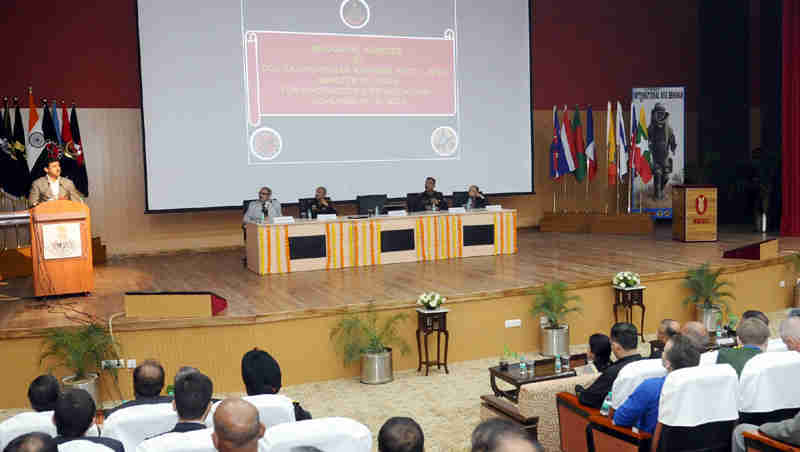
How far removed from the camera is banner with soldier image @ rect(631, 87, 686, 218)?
1348cm

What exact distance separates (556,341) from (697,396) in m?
3.50

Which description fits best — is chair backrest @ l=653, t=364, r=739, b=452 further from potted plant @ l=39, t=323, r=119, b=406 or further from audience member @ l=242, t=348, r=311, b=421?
potted plant @ l=39, t=323, r=119, b=406

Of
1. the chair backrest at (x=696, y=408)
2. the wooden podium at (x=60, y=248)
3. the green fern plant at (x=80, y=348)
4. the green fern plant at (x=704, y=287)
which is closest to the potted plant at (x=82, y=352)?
the green fern plant at (x=80, y=348)

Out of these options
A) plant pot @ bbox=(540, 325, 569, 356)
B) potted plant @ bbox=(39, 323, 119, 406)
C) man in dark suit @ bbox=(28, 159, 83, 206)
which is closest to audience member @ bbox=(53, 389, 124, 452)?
potted plant @ bbox=(39, 323, 119, 406)

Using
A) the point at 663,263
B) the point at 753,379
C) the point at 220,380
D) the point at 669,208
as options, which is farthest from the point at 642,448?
the point at 669,208

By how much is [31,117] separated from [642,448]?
936 centimetres

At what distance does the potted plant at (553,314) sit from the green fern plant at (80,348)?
389 centimetres

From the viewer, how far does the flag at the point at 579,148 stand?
12.9 m

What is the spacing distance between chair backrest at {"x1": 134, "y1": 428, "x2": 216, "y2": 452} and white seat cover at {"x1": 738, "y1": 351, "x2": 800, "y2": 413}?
2.62m

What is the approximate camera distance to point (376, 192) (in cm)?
1152

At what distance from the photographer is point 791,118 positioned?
11602mm

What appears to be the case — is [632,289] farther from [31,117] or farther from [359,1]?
[31,117]

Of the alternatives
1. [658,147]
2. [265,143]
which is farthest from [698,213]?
[265,143]

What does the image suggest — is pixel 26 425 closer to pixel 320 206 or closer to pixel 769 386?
pixel 769 386
